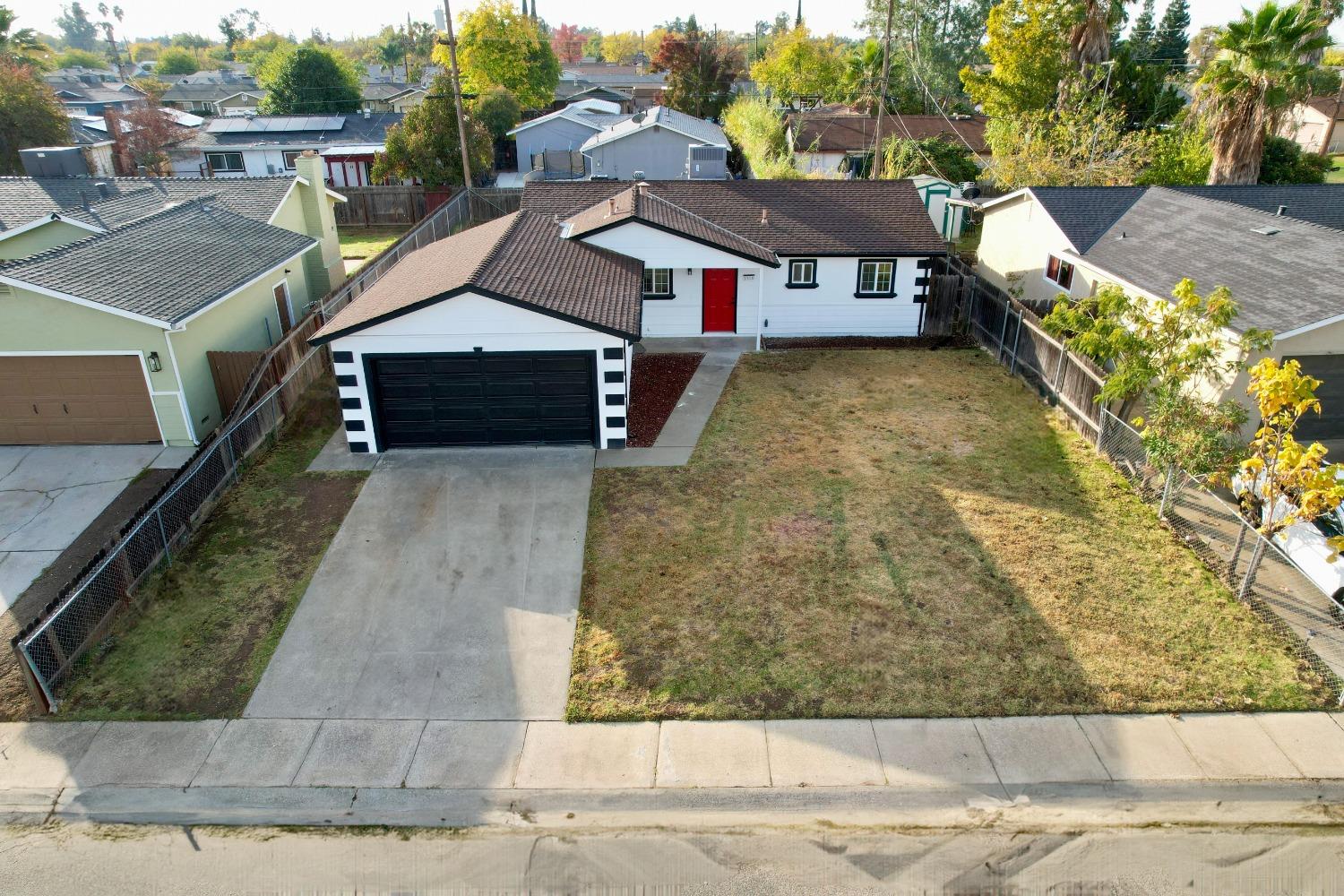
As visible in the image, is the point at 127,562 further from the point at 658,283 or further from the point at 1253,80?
the point at 1253,80

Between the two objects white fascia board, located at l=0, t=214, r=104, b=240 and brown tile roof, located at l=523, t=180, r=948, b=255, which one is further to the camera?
brown tile roof, located at l=523, t=180, r=948, b=255

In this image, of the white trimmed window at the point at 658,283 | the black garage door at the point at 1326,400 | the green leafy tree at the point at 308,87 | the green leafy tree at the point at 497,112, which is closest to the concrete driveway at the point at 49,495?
the white trimmed window at the point at 658,283

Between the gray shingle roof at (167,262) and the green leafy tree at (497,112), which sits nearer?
the gray shingle roof at (167,262)

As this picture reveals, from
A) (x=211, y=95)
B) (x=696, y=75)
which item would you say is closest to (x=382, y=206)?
(x=696, y=75)

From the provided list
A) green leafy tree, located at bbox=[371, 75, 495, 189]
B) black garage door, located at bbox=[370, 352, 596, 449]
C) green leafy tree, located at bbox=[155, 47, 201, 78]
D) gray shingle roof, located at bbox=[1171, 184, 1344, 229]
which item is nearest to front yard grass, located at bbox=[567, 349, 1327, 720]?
black garage door, located at bbox=[370, 352, 596, 449]

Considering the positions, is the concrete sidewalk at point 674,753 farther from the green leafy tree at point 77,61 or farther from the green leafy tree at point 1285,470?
the green leafy tree at point 77,61

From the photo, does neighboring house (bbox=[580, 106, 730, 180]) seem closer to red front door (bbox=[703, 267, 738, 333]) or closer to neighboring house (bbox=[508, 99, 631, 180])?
neighboring house (bbox=[508, 99, 631, 180])

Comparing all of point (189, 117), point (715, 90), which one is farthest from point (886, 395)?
point (189, 117)
